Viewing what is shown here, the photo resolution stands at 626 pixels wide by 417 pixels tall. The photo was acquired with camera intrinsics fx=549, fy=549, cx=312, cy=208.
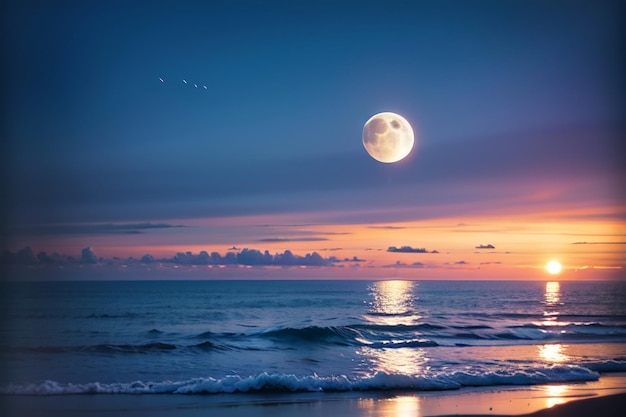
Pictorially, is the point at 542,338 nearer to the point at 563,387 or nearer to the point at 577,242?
Result: the point at 577,242

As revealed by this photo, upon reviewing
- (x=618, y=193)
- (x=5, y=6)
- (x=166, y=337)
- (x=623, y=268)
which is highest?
(x=5, y=6)

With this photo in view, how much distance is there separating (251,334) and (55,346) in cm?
388

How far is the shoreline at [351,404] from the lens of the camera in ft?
A: 17.8

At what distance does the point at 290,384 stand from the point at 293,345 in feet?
12.8

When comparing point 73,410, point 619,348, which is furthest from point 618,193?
point 73,410

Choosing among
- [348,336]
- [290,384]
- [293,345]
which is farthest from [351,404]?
[348,336]

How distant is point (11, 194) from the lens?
7.21 metres

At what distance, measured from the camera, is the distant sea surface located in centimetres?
680

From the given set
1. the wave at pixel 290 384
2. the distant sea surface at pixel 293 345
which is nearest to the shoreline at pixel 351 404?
the wave at pixel 290 384

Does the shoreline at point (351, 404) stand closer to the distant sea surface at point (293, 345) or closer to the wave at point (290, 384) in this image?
the wave at point (290, 384)

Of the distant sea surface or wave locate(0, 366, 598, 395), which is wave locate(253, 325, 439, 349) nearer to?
the distant sea surface

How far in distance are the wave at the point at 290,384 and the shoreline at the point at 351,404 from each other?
15 centimetres

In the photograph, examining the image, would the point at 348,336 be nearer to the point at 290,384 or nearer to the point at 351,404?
the point at 290,384

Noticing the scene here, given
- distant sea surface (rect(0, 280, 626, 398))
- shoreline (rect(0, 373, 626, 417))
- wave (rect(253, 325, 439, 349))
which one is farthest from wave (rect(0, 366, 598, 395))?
wave (rect(253, 325, 439, 349))
